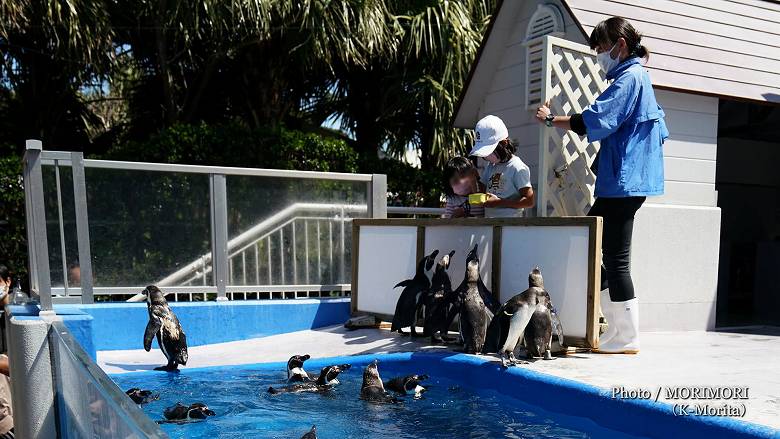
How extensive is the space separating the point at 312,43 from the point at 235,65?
2.32 m

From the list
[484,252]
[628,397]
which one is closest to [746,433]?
[628,397]

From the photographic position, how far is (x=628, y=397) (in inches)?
136

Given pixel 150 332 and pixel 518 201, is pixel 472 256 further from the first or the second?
pixel 150 332

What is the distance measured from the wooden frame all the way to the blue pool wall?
38 cm

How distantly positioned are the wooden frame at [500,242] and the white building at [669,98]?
388 millimetres

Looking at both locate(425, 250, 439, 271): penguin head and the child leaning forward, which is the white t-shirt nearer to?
the child leaning forward

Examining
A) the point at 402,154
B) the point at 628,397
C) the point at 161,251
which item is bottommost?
the point at 628,397

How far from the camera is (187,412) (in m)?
3.85

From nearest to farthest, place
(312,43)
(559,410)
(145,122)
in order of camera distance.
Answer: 1. (559,410)
2. (312,43)
3. (145,122)

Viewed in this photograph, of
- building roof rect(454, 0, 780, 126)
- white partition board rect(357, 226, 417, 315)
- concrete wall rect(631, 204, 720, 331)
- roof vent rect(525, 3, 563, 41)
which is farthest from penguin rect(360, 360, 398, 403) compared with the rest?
roof vent rect(525, 3, 563, 41)

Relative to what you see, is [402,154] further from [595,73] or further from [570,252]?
[570,252]

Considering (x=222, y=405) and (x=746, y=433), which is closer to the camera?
(x=746, y=433)

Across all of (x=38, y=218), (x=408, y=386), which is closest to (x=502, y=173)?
(x=408, y=386)

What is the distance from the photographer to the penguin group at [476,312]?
14.5 feet
